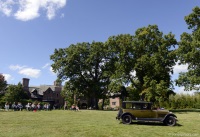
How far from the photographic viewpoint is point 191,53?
3962cm

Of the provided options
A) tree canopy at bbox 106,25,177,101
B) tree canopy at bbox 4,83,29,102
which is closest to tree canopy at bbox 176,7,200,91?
tree canopy at bbox 106,25,177,101

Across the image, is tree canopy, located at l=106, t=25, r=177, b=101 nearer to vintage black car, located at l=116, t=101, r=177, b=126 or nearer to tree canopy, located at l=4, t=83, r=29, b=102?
vintage black car, located at l=116, t=101, r=177, b=126

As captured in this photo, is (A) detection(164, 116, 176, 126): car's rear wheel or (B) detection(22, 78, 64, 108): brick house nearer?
(A) detection(164, 116, 176, 126): car's rear wheel

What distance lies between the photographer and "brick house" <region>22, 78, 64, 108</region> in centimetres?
9102

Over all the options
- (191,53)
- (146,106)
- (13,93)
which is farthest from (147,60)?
(13,93)

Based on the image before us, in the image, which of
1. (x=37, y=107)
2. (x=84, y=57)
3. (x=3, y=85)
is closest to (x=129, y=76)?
(x=84, y=57)

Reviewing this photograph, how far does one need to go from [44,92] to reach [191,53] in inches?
2567

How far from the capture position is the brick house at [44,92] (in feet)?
299

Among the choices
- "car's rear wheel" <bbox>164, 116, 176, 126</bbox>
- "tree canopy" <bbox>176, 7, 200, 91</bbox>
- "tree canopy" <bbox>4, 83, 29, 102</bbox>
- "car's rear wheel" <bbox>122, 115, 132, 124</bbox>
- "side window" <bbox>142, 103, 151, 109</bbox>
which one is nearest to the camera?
"car's rear wheel" <bbox>164, 116, 176, 126</bbox>

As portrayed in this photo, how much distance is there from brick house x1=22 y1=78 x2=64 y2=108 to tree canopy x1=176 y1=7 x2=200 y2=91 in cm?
5697

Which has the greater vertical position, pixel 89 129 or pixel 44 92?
pixel 44 92

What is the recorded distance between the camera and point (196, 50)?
1555 inches

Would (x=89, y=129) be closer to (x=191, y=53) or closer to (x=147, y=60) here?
(x=191, y=53)

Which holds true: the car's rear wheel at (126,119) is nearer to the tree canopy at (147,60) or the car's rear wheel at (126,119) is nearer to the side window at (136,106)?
the side window at (136,106)
